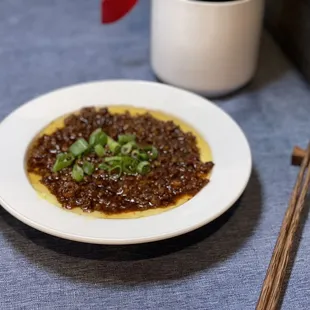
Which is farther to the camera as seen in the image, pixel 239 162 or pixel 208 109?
pixel 208 109

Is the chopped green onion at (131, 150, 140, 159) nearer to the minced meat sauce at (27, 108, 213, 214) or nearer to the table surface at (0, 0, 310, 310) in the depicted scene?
the minced meat sauce at (27, 108, 213, 214)

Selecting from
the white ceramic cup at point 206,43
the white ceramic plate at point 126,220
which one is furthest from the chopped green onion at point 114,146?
the white ceramic cup at point 206,43

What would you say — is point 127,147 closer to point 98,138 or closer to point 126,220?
point 98,138

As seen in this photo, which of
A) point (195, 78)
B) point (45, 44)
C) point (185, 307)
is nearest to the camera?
point (185, 307)

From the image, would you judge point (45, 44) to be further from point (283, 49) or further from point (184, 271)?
point (184, 271)

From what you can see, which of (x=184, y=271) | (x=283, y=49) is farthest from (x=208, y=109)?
(x=283, y=49)

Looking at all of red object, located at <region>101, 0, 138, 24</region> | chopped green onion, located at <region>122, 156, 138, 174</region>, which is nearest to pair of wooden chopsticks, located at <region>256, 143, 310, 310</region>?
chopped green onion, located at <region>122, 156, 138, 174</region>

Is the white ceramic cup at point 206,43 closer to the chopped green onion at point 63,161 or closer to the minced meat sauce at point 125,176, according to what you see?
the minced meat sauce at point 125,176
